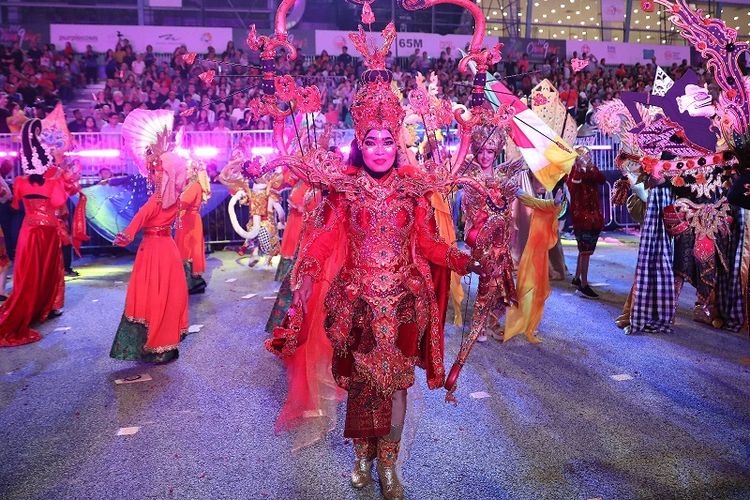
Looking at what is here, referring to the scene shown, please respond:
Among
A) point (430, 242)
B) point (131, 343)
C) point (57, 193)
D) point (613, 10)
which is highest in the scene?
point (613, 10)

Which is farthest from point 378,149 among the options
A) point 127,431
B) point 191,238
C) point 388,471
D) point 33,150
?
point 191,238

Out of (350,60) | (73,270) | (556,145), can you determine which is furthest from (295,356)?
(350,60)

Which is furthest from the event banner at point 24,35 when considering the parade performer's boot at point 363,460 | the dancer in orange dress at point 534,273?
the parade performer's boot at point 363,460

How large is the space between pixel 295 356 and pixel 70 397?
229cm

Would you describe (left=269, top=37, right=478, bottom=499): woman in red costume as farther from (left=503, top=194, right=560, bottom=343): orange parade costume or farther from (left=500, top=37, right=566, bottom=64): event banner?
(left=500, top=37, right=566, bottom=64): event banner

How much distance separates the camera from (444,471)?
10.6ft

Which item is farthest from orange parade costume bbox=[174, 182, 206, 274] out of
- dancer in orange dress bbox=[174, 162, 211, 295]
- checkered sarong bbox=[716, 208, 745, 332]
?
checkered sarong bbox=[716, 208, 745, 332]

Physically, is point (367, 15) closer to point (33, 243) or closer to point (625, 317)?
point (625, 317)

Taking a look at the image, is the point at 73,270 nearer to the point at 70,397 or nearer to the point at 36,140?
the point at 36,140

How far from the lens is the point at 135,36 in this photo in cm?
1599

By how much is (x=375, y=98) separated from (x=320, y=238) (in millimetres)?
759

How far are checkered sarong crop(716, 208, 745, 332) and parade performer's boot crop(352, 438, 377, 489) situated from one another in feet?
15.4

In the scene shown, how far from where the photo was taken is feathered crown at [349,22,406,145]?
2.89 m

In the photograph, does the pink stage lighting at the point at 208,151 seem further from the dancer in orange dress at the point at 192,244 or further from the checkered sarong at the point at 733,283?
the checkered sarong at the point at 733,283
